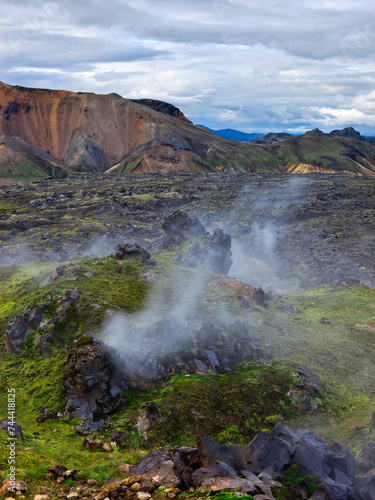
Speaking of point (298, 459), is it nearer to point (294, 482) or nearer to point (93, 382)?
point (294, 482)

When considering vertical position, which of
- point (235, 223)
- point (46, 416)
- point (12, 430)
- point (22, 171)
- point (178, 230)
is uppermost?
point (22, 171)

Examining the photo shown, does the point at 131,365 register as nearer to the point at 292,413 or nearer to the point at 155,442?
the point at 155,442

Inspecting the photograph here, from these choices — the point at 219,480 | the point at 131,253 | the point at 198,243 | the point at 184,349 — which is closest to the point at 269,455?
the point at 219,480

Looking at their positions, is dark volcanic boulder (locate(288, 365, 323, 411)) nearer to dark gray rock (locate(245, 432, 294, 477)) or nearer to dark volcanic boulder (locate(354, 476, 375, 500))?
dark gray rock (locate(245, 432, 294, 477))

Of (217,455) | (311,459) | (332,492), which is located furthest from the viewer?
(311,459)

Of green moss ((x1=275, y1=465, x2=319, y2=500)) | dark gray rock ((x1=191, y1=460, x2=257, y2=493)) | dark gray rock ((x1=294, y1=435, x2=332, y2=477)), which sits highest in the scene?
dark gray rock ((x1=191, y1=460, x2=257, y2=493))

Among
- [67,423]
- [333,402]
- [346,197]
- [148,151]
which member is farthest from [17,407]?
[148,151]

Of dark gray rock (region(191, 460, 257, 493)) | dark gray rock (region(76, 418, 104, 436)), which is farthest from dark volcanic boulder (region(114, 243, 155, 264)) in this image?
dark gray rock (region(191, 460, 257, 493))

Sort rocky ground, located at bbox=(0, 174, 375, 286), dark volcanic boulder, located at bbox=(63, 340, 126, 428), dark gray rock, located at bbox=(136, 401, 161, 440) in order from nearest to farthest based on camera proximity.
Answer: dark gray rock, located at bbox=(136, 401, 161, 440) < dark volcanic boulder, located at bbox=(63, 340, 126, 428) < rocky ground, located at bbox=(0, 174, 375, 286)

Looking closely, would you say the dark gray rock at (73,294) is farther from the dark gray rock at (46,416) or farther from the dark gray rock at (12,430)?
the dark gray rock at (12,430)
